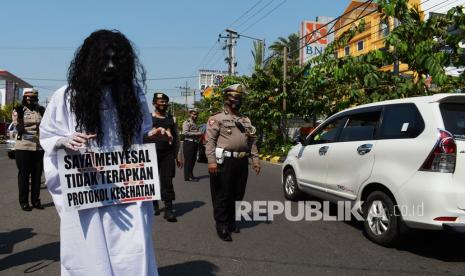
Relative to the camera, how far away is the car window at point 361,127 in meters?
5.75

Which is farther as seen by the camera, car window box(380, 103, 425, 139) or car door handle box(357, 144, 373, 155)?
car door handle box(357, 144, 373, 155)

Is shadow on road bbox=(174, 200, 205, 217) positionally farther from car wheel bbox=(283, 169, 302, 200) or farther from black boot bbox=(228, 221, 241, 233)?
car wheel bbox=(283, 169, 302, 200)

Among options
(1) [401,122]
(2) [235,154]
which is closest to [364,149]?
(1) [401,122]

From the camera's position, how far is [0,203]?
790 cm

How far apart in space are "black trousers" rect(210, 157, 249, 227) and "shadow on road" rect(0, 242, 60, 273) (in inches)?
73.2

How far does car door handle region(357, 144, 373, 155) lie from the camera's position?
220 inches

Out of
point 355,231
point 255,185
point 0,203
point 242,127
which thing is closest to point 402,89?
point 255,185

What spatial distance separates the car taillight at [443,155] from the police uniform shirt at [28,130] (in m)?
5.66

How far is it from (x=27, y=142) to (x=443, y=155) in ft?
19.2

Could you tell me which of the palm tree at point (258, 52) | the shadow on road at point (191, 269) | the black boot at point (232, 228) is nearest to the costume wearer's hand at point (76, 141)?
the shadow on road at point (191, 269)

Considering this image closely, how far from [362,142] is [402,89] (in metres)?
4.22

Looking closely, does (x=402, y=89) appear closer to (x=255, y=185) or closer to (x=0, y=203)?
(x=255, y=185)

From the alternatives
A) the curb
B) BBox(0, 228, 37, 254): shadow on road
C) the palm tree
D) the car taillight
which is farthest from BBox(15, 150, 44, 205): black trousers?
the palm tree

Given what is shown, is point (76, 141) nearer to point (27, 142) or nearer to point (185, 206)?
point (27, 142)
